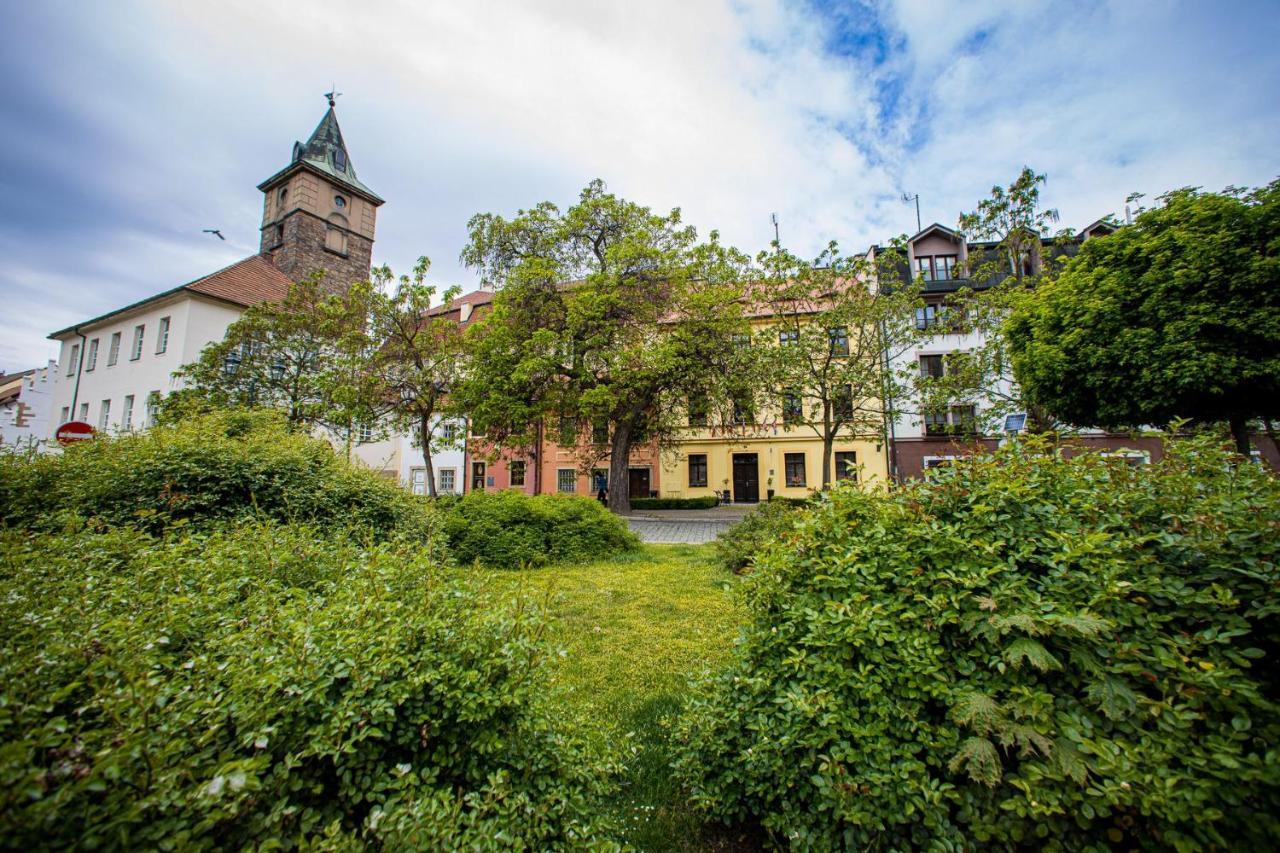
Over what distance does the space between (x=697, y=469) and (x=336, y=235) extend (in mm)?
29318

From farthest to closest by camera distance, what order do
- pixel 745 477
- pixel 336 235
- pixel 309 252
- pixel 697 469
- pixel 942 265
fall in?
pixel 336 235
pixel 309 252
pixel 697 469
pixel 745 477
pixel 942 265

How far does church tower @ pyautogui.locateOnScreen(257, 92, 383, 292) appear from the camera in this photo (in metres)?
31.6

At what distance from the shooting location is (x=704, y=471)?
3131 cm

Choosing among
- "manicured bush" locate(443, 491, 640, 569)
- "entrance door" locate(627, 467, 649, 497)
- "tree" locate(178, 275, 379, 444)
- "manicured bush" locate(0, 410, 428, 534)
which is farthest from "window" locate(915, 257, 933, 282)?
"manicured bush" locate(0, 410, 428, 534)

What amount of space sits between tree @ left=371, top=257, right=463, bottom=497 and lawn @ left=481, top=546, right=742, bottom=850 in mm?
12863

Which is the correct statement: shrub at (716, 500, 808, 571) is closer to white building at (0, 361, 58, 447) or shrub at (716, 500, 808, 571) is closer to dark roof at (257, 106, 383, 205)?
dark roof at (257, 106, 383, 205)

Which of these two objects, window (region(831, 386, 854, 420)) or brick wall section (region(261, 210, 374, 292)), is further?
brick wall section (region(261, 210, 374, 292))

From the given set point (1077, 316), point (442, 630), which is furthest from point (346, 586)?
point (1077, 316)

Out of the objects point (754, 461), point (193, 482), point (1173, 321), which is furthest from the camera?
point (754, 461)

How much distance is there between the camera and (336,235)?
3372cm

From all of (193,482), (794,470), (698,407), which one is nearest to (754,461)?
(794,470)

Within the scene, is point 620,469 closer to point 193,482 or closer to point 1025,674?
point 193,482

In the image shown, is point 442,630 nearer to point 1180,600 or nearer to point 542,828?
point 542,828

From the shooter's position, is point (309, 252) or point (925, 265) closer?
point (925, 265)
